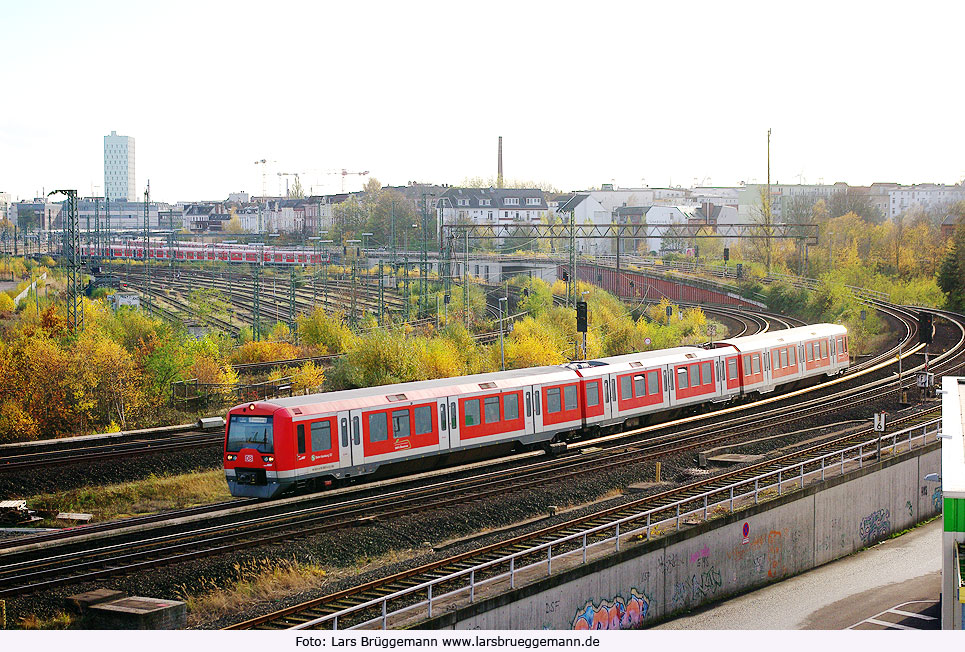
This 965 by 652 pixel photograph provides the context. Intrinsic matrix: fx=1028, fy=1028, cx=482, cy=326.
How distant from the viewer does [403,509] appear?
19547 millimetres

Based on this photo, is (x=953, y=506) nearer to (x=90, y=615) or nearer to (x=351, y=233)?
(x=90, y=615)

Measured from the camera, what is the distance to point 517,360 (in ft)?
137

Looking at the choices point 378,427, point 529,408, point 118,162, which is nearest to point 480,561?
point 378,427

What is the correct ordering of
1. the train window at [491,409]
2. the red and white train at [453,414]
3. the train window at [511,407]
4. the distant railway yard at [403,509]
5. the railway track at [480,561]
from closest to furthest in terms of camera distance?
the railway track at [480,561] < the distant railway yard at [403,509] < the red and white train at [453,414] < the train window at [491,409] < the train window at [511,407]

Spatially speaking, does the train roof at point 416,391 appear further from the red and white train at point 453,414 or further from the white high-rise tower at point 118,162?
the white high-rise tower at point 118,162

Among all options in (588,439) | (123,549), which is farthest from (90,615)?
(588,439)

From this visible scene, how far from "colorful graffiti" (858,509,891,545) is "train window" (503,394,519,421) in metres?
8.56

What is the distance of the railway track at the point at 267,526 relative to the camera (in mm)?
16094

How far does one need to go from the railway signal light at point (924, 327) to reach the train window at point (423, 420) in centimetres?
3281

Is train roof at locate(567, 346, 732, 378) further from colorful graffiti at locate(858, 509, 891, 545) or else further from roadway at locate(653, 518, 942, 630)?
roadway at locate(653, 518, 942, 630)

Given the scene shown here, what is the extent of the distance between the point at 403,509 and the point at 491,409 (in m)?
4.80

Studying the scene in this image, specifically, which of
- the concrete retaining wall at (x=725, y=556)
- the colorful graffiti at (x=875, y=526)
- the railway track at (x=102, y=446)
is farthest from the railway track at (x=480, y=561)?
the railway track at (x=102, y=446)

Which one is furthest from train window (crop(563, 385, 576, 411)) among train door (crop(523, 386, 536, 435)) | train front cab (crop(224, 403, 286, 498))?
train front cab (crop(224, 403, 286, 498))

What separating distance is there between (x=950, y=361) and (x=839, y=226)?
52350 mm
